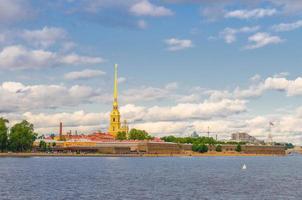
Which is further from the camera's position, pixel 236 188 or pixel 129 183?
pixel 129 183

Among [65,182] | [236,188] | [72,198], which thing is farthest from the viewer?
[65,182]

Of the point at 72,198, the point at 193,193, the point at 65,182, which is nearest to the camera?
the point at 72,198

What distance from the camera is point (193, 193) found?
7069 centimetres

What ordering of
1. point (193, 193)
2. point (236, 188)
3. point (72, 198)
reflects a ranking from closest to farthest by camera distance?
point (72, 198)
point (193, 193)
point (236, 188)

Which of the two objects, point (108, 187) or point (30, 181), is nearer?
point (108, 187)

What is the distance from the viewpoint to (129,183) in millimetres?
85938

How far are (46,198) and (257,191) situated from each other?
84.3 ft

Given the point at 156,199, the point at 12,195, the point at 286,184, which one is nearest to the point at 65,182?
the point at 12,195

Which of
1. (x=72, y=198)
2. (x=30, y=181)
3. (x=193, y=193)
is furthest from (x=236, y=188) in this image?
(x=30, y=181)

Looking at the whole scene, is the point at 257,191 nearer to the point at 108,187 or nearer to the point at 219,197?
the point at 219,197

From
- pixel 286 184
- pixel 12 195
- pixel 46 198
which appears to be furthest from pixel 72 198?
pixel 286 184

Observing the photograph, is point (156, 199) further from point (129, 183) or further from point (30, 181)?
point (30, 181)

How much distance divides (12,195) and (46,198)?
4944 mm

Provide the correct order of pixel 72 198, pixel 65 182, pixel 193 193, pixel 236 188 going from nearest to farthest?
pixel 72 198 → pixel 193 193 → pixel 236 188 → pixel 65 182
